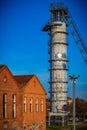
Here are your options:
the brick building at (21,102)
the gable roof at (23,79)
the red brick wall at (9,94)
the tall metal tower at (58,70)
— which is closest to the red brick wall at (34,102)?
the brick building at (21,102)

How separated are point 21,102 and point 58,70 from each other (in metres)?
32.8

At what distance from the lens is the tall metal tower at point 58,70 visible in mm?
69125

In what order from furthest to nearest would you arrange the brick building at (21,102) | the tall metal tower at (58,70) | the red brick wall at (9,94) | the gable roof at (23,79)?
1. the tall metal tower at (58,70)
2. the gable roof at (23,79)
3. the brick building at (21,102)
4. the red brick wall at (9,94)

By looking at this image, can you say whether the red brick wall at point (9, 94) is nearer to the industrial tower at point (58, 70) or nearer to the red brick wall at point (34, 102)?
the red brick wall at point (34, 102)

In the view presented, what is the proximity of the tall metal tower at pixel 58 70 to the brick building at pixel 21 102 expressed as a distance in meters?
26.7

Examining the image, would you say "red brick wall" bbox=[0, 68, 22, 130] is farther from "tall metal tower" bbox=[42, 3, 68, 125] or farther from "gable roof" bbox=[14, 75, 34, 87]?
"tall metal tower" bbox=[42, 3, 68, 125]

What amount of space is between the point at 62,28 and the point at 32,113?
3406 cm

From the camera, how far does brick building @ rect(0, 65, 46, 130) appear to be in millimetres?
34750

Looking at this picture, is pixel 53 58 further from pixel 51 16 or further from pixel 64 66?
pixel 51 16

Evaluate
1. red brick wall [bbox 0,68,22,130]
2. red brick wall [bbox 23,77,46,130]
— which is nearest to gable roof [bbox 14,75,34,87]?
red brick wall [bbox 23,77,46,130]

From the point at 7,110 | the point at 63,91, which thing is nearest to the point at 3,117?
the point at 7,110

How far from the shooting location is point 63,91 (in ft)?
228

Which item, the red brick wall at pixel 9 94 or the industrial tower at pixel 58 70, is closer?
the red brick wall at pixel 9 94

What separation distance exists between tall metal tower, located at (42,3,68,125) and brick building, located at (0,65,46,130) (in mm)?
26660
